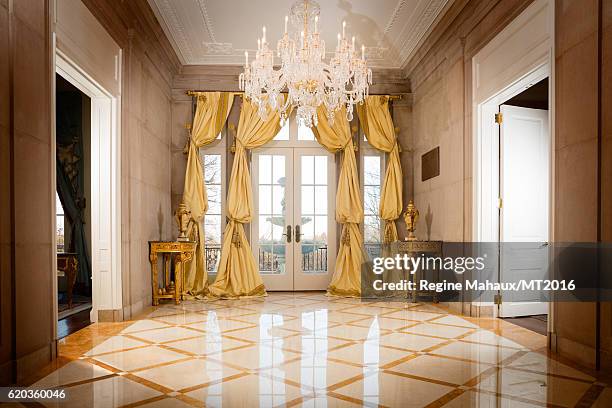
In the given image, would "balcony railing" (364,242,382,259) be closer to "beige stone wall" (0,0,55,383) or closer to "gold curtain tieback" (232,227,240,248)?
"gold curtain tieback" (232,227,240,248)

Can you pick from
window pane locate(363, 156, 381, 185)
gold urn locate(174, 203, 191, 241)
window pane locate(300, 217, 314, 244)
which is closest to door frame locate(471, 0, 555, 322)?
window pane locate(363, 156, 381, 185)

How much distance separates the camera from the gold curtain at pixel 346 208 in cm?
788

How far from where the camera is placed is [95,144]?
17.9 ft

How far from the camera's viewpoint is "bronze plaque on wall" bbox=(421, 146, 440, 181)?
23.1 feet

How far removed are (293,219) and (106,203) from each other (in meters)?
3.39

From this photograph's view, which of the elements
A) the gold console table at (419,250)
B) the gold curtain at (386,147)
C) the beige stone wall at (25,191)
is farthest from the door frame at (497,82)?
the beige stone wall at (25,191)

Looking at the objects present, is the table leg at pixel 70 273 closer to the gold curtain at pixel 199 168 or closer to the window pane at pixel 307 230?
the gold curtain at pixel 199 168

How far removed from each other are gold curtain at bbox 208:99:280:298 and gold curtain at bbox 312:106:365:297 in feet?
2.76

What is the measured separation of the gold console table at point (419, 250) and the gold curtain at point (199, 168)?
2.97 metres

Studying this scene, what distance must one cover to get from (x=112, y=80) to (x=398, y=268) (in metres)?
4.77

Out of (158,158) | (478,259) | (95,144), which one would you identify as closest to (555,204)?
(478,259)

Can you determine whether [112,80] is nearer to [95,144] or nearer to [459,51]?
[95,144]

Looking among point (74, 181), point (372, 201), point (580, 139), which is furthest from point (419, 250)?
point (74, 181)

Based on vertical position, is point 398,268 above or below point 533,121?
below
